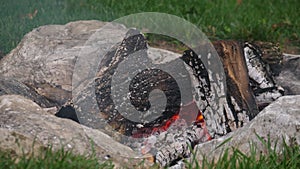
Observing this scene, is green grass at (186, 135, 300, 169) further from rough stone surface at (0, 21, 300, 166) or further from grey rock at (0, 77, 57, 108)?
grey rock at (0, 77, 57, 108)

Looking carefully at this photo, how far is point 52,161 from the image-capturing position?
2.96m

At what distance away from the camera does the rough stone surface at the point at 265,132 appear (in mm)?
3475

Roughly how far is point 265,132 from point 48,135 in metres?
1.20

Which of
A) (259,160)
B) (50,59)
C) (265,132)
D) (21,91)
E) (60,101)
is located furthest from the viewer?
(50,59)

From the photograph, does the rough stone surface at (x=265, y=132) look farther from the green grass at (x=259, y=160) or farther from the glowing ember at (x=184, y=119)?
the glowing ember at (x=184, y=119)

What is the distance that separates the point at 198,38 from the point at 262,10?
1774mm

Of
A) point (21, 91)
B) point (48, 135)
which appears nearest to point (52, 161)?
point (48, 135)

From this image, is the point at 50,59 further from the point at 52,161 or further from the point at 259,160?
the point at 259,160

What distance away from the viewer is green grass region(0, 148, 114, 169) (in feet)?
9.62

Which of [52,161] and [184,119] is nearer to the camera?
[52,161]

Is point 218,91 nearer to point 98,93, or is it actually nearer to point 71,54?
point 98,93

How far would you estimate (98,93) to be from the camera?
423 cm

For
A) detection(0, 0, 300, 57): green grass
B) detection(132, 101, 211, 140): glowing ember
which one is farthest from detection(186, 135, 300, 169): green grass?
detection(0, 0, 300, 57): green grass

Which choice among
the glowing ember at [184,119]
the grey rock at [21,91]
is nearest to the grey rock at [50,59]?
the grey rock at [21,91]
